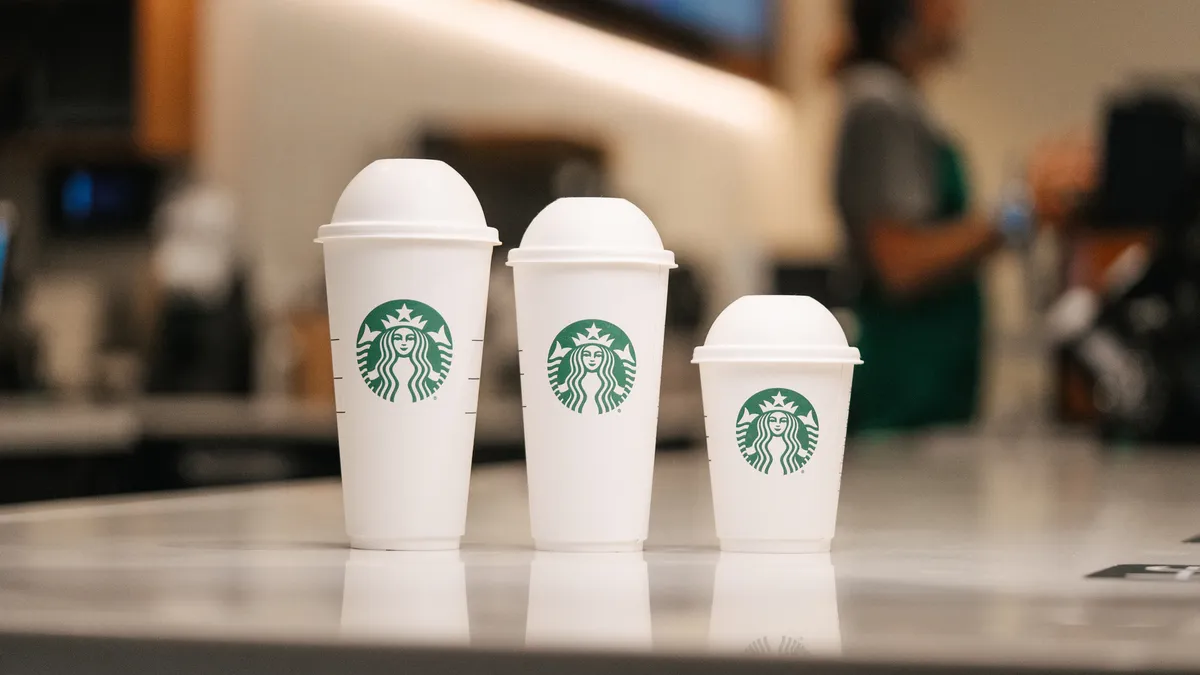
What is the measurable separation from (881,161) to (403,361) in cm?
215

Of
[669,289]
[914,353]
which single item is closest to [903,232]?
[914,353]

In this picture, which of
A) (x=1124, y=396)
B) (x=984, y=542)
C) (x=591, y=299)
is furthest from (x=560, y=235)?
(x=1124, y=396)

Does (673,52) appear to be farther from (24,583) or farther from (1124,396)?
(24,583)

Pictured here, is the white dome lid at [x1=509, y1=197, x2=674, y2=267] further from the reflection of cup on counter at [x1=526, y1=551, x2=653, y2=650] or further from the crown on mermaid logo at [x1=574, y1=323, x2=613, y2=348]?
the reflection of cup on counter at [x1=526, y1=551, x2=653, y2=650]

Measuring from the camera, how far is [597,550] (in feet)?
2.64

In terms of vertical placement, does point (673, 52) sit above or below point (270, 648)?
above

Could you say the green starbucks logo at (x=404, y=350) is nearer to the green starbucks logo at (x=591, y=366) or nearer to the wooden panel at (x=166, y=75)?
the green starbucks logo at (x=591, y=366)

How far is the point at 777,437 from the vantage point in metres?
0.82

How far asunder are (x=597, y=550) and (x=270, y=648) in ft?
1.05

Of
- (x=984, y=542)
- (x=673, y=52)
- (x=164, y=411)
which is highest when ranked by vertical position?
(x=673, y=52)

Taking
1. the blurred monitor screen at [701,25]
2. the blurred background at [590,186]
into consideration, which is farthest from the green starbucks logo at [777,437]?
the blurred monitor screen at [701,25]

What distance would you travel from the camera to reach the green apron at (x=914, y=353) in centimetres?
282

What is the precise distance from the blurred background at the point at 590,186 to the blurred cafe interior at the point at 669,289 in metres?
0.01

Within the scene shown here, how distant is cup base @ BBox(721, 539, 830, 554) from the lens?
2.68 feet
